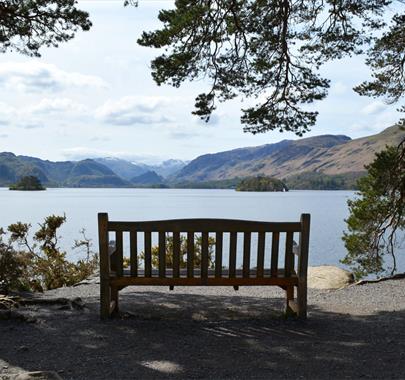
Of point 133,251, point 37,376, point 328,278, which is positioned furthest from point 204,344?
point 328,278

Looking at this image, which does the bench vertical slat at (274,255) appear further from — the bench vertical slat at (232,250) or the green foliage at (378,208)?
the green foliage at (378,208)

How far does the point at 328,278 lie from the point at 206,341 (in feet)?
18.0

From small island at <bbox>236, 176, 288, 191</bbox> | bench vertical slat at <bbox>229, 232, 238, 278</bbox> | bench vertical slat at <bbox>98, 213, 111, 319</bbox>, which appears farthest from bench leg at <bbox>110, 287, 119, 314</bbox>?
small island at <bbox>236, 176, 288, 191</bbox>

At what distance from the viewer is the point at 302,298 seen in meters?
5.91

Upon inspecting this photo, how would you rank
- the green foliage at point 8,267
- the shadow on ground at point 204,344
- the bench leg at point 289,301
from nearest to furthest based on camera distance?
1. the shadow on ground at point 204,344
2. the bench leg at point 289,301
3. the green foliage at point 8,267

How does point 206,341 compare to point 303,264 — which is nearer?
point 206,341

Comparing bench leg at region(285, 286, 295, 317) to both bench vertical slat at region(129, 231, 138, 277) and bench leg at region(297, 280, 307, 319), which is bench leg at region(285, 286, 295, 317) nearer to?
bench leg at region(297, 280, 307, 319)

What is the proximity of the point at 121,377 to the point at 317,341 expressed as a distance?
214cm

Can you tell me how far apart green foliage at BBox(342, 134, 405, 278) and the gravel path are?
5.93 metres

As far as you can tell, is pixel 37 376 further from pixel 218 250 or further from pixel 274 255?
pixel 274 255

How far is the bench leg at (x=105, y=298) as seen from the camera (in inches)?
228

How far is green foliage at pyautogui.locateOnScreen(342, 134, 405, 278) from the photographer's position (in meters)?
12.6

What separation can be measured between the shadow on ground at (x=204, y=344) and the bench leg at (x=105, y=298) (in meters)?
0.11

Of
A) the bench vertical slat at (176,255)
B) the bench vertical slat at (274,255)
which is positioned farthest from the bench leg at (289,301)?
the bench vertical slat at (176,255)
